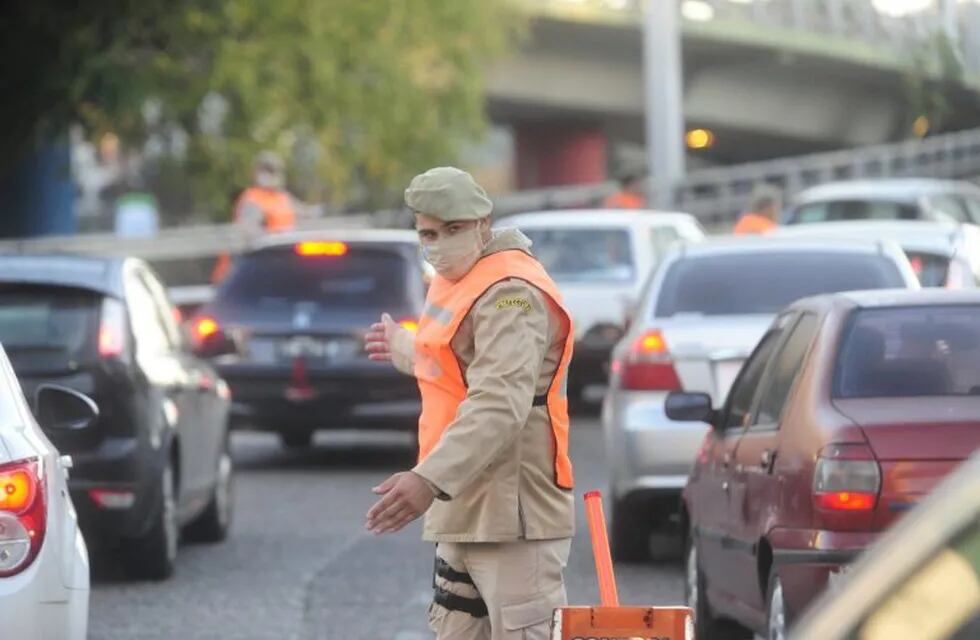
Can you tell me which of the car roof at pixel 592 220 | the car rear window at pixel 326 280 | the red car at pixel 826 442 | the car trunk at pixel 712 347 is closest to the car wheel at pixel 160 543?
the car trunk at pixel 712 347

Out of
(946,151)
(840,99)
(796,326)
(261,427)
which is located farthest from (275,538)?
(840,99)

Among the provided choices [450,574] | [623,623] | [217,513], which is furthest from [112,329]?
[623,623]

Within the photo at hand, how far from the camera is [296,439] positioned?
19.7 m

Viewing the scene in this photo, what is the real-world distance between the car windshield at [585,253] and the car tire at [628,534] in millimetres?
9065

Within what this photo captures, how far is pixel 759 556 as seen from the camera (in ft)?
27.5

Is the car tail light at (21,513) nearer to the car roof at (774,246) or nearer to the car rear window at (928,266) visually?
the car roof at (774,246)

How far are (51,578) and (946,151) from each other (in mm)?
47105

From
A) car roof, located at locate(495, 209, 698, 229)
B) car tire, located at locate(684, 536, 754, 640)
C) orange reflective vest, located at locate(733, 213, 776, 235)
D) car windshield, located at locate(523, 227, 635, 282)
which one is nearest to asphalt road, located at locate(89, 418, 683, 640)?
car tire, located at locate(684, 536, 754, 640)

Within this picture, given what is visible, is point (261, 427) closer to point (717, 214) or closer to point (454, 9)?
point (454, 9)

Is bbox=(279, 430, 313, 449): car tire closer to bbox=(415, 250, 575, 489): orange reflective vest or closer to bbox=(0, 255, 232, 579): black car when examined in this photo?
bbox=(0, 255, 232, 579): black car

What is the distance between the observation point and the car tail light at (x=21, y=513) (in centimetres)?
695

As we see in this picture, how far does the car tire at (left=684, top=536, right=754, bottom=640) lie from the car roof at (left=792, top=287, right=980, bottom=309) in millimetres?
1289

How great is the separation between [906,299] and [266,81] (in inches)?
1069

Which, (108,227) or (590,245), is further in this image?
(108,227)
